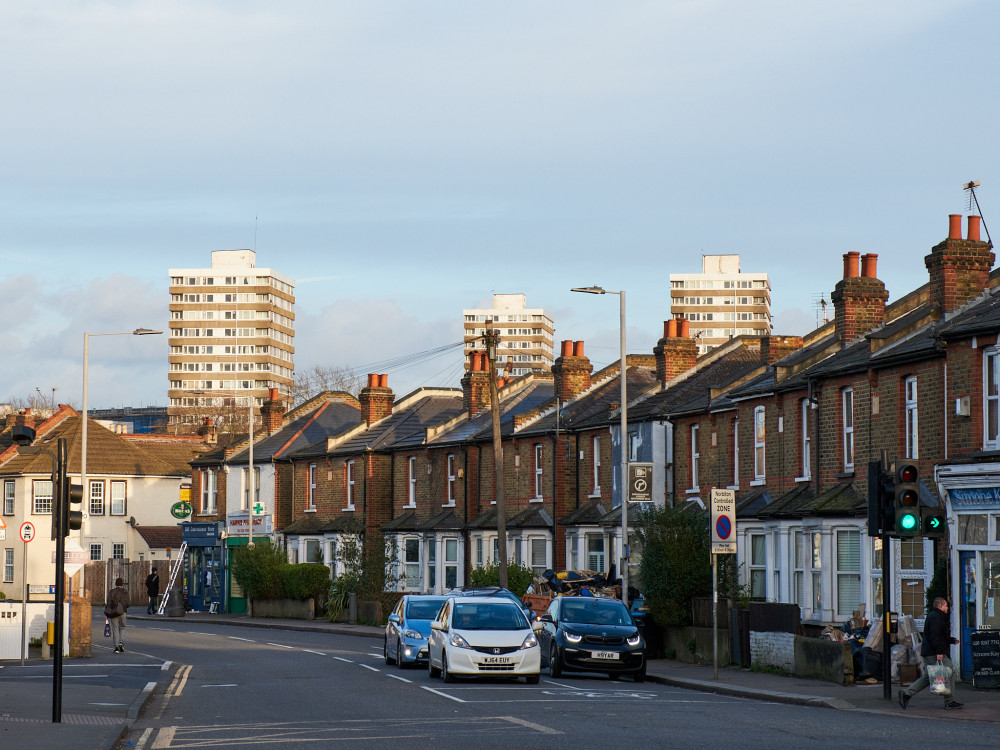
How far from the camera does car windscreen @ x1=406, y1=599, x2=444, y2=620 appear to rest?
96.1ft

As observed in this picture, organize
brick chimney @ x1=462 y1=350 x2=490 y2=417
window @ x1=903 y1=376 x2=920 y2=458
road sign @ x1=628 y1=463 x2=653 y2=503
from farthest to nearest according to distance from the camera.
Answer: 1. brick chimney @ x1=462 y1=350 x2=490 y2=417
2. road sign @ x1=628 y1=463 x2=653 y2=503
3. window @ x1=903 y1=376 x2=920 y2=458

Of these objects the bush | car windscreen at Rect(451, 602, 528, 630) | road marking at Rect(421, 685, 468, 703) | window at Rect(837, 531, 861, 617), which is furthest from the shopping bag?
the bush

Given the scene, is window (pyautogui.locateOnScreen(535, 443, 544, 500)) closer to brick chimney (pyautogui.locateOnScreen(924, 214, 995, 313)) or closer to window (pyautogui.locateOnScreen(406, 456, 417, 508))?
window (pyautogui.locateOnScreen(406, 456, 417, 508))

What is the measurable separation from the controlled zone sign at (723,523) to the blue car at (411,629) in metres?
6.03

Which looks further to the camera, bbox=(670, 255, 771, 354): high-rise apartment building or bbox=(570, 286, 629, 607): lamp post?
bbox=(670, 255, 771, 354): high-rise apartment building

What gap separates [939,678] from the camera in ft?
64.9

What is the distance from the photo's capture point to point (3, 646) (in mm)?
29688

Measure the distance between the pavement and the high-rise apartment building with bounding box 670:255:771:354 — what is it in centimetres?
14219

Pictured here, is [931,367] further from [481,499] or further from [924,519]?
[481,499]

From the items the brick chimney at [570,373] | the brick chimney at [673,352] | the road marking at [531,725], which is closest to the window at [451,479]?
the brick chimney at [570,373]

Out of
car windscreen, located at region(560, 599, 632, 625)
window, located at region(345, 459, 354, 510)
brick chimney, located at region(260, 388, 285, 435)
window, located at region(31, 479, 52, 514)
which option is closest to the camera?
car windscreen, located at region(560, 599, 632, 625)

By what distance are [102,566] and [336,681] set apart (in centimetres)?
4851

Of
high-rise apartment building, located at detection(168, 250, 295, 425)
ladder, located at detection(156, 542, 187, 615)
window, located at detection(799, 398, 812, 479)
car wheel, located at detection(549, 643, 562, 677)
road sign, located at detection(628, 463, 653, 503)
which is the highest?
high-rise apartment building, located at detection(168, 250, 295, 425)

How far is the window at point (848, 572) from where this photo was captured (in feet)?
96.9
